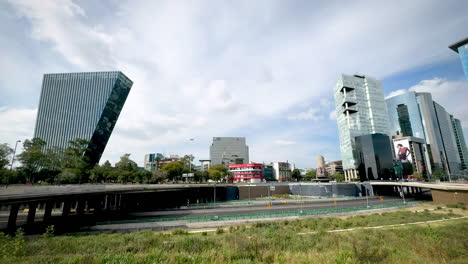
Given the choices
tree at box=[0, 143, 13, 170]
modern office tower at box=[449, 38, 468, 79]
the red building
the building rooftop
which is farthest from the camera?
the red building

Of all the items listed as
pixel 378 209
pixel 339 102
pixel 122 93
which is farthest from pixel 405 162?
pixel 122 93

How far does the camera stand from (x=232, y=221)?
118 ft

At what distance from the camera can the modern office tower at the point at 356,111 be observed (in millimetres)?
144562

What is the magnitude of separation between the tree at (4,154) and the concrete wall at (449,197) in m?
141

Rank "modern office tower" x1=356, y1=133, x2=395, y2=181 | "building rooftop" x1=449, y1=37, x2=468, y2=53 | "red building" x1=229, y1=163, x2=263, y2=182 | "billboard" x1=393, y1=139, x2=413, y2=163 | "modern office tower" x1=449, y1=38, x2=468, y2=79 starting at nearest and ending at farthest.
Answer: "modern office tower" x1=449, y1=38, x2=468, y2=79 < "building rooftop" x1=449, y1=37, x2=468, y2=53 < "modern office tower" x1=356, y1=133, x2=395, y2=181 < "billboard" x1=393, y1=139, x2=413, y2=163 < "red building" x1=229, y1=163, x2=263, y2=182

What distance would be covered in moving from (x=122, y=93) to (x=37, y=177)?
71.9 m

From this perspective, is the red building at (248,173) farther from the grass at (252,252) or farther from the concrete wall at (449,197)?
the grass at (252,252)

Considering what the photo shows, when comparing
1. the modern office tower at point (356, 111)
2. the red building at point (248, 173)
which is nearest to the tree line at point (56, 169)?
the red building at point (248, 173)

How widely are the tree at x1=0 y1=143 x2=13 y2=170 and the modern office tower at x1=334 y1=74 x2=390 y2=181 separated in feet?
586

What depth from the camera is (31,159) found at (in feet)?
249

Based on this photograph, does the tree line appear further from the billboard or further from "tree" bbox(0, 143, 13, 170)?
the billboard

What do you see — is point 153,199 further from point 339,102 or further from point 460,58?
point 460,58

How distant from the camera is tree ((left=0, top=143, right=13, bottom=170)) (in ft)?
227

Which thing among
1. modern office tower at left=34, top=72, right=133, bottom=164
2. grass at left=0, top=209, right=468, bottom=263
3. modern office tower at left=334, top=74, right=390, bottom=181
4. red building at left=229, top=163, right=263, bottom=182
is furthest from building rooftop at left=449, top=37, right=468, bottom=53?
modern office tower at left=34, top=72, right=133, bottom=164
